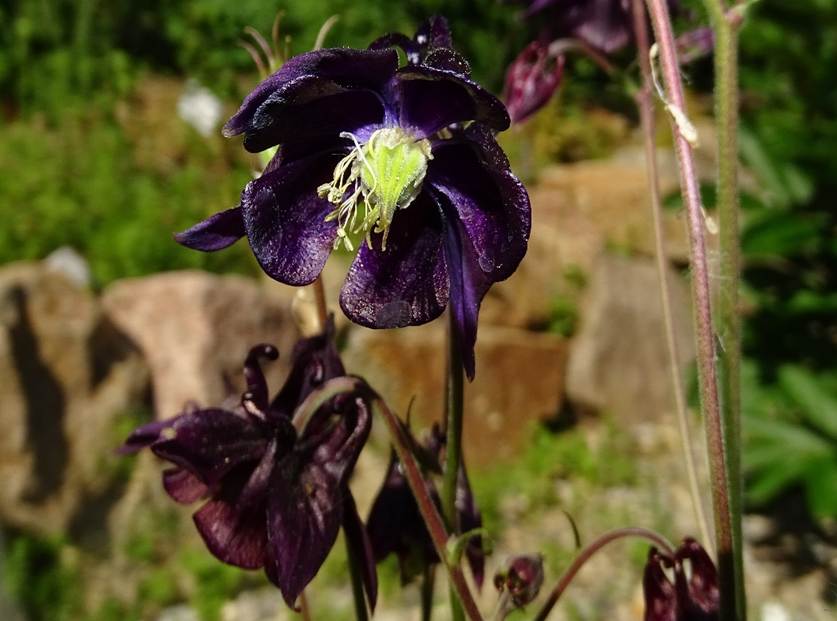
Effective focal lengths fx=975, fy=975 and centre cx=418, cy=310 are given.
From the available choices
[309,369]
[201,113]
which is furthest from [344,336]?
[309,369]

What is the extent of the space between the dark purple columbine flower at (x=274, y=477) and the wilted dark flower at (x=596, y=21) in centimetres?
69

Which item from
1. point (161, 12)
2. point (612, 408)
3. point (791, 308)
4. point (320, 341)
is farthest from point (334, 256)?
point (320, 341)

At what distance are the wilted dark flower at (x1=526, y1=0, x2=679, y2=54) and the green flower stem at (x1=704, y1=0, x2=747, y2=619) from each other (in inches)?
22.5

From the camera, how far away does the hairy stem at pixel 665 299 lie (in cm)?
87

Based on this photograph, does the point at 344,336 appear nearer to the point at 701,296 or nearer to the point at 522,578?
the point at 522,578

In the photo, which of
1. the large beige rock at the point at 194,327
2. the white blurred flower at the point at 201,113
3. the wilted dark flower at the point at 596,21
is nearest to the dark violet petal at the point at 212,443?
the wilted dark flower at the point at 596,21

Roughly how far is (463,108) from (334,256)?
309 centimetres

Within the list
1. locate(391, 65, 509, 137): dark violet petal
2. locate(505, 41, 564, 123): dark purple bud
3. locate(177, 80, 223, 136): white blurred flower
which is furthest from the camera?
locate(177, 80, 223, 136): white blurred flower

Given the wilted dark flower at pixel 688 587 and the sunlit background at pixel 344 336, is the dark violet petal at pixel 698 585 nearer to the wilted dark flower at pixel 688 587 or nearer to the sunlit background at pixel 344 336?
the wilted dark flower at pixel 688 587

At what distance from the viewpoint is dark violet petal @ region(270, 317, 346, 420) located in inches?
29.9

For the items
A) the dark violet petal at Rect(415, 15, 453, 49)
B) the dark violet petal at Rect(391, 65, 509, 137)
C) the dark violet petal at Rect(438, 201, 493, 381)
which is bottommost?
the dark violet petal at Rect(438, 201, 493, 381)

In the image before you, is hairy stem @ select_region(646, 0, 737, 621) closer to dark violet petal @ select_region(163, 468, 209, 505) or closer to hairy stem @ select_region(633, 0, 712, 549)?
hairy stem @ select_region(633, 0, 712, 549)

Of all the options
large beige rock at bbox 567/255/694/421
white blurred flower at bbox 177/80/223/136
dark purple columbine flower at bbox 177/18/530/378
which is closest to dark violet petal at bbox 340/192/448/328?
dark purple columbine flower at bbox 177/18/530/378

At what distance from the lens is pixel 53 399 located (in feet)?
9.46
